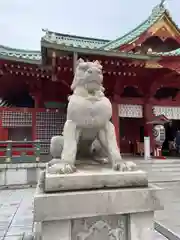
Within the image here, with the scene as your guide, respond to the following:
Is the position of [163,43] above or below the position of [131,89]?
above

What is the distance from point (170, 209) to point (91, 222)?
313 centimetres

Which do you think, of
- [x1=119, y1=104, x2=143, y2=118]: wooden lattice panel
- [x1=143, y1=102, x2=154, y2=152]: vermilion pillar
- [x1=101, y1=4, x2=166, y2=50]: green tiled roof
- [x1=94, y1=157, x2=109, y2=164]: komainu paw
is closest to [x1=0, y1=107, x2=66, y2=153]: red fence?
[x1=119, y1=104, x2=143, y2=118]: wooden lattice panel

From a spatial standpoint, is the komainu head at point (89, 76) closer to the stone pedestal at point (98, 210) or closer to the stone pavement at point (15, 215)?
the stone pedestal at point (98, 210)

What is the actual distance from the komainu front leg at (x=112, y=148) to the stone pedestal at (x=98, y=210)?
0.13 metres

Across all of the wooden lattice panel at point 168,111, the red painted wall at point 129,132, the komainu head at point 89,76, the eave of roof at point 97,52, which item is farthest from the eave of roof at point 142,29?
the komainu head at point 89,76

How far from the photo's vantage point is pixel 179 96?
11.4 m

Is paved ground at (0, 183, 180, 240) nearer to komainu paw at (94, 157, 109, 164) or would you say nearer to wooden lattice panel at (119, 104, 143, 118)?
komainu paw at (94, 157, 109, 164)

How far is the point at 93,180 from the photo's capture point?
194 centimetres

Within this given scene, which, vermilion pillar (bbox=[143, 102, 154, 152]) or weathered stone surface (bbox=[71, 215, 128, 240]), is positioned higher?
vermilion pillar (bbox=[143, 102, 154, 152])

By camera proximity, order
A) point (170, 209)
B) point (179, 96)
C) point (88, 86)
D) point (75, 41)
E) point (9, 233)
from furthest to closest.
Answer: point (75, 41) < point (179, 96) < point (170, 209) < point (9, 233) < point (88, 86)

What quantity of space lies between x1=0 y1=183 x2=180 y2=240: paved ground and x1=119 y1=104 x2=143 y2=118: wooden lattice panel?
14.6 feet

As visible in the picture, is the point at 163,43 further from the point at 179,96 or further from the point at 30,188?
the point at 30,188

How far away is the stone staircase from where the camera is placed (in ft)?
25.3

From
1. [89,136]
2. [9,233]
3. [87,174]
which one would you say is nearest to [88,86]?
[89,136]
